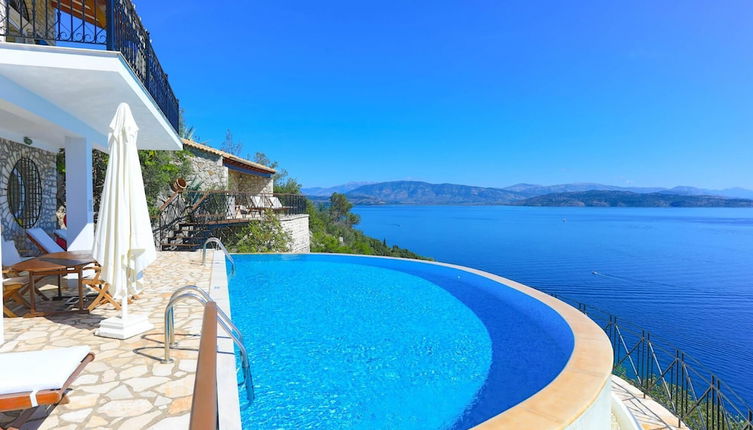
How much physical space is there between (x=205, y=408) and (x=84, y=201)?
8.02 metres

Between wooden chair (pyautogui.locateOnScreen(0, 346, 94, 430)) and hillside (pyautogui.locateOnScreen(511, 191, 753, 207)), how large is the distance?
574 feet

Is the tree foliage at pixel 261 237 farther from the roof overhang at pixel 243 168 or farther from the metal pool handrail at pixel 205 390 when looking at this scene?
the metal pool handrail at pixel 205 390

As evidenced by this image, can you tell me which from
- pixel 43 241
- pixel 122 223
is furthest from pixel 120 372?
pixel 43 241

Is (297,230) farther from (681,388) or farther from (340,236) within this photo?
(340,236)

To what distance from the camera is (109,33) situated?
4.36 meters

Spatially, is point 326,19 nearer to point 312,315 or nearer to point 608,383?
point 312,315

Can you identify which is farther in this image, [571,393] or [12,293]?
[12,293]

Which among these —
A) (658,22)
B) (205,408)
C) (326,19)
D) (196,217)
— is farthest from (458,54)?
(205,408)

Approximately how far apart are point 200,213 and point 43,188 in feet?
18.9

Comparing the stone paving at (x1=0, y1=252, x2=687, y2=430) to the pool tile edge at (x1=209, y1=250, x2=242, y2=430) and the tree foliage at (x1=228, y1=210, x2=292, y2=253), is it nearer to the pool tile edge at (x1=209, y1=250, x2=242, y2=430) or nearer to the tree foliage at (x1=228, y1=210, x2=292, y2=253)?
the pool tile edge at (x1=209, y1=250, x2=242, y2=430)

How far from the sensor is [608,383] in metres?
4.18

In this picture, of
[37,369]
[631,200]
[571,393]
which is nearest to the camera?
[37,369]

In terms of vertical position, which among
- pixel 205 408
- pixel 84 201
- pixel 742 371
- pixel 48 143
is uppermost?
pixel 48 143

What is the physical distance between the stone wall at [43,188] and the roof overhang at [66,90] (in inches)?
35.1
